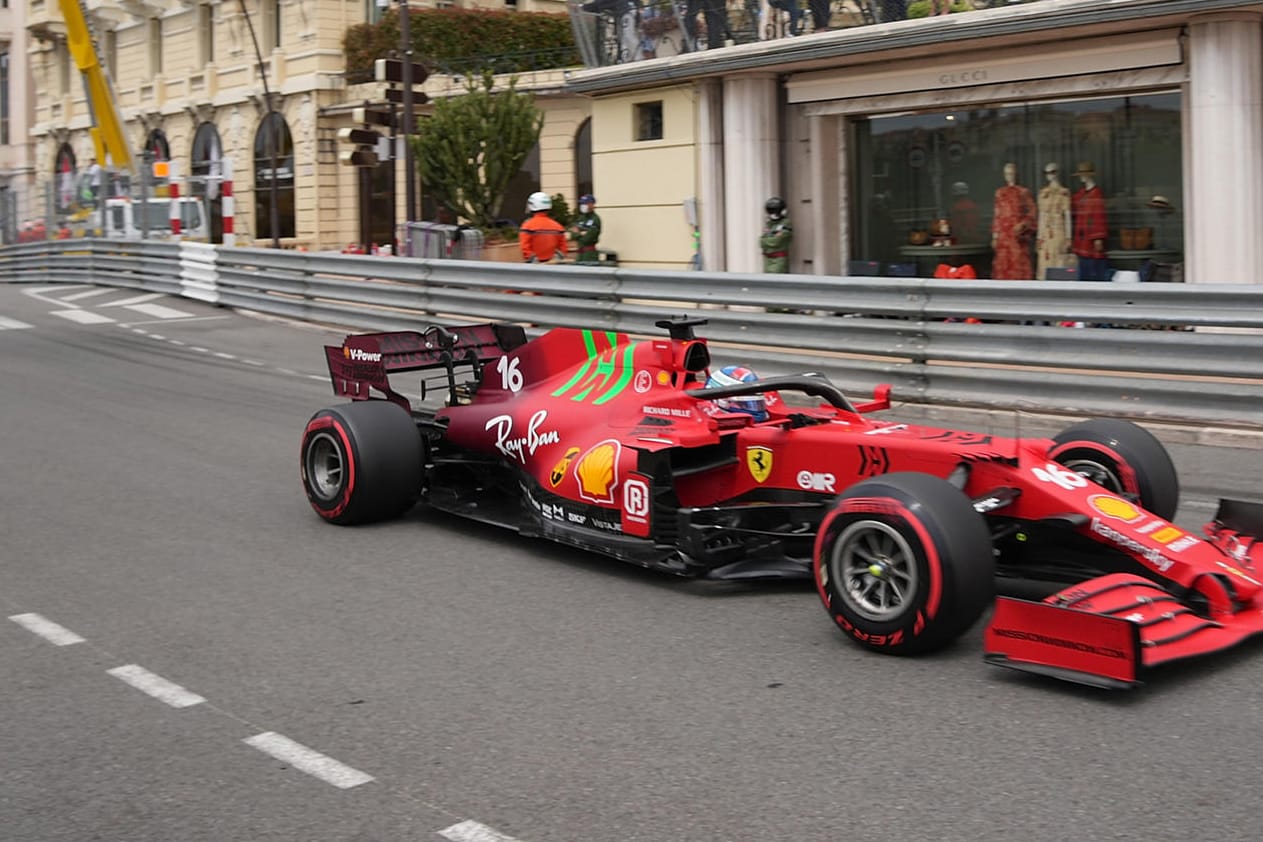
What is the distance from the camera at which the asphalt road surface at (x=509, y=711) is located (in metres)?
3.83

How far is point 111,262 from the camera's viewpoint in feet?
79.0

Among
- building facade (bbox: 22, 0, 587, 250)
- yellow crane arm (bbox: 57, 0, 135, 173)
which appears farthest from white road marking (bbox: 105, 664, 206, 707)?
yellow crane arm (bbox: 57, 0, 135, 173)

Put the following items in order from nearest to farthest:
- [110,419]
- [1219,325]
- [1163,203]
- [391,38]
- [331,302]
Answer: [1219,325], [110,419], [1163,203], [331,302], [391,38]

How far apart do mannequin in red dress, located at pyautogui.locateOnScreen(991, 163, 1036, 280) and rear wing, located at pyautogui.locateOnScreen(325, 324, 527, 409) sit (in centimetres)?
1037

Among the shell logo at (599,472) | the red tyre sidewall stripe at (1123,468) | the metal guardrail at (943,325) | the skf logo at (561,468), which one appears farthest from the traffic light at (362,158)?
the red tyre sidewall stripe at (1123,468)

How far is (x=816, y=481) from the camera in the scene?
19.5 ft

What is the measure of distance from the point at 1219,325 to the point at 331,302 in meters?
11.3

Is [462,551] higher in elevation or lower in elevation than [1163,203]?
lower

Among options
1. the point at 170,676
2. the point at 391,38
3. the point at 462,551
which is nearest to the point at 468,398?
the point at 462,551

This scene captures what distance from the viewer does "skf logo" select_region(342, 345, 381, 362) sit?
7961 millimetres

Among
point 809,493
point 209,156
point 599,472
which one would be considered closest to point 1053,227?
point 599,472

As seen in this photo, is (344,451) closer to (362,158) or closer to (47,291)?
(362,158)

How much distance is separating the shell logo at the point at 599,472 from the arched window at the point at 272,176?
3385 cm

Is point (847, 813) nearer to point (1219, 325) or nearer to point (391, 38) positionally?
point (1219, 325)
